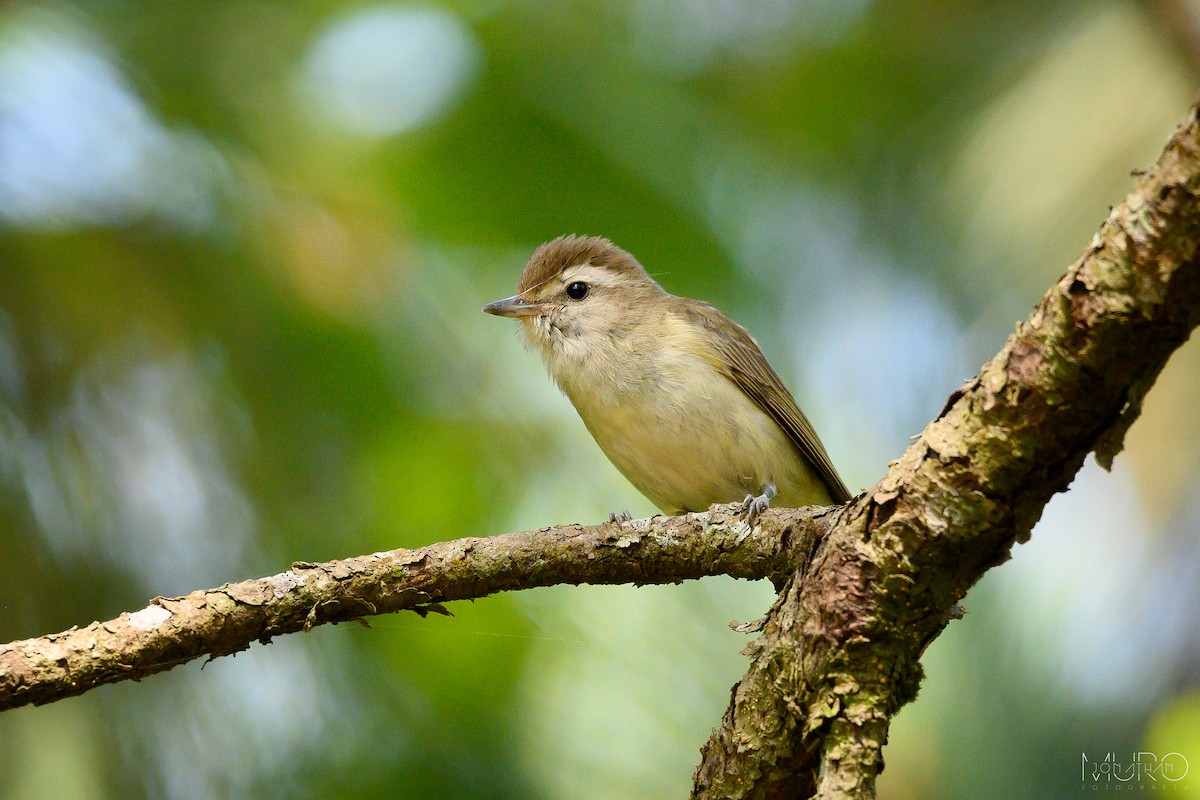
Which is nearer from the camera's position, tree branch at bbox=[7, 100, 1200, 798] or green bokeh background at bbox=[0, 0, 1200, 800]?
tree branch at bbox=[7, 100, 1200, 798]

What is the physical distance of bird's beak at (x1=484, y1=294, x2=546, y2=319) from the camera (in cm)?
461

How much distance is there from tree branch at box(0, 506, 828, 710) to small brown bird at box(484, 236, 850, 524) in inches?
57.0

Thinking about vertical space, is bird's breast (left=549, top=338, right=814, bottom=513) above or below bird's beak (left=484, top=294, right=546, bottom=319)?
below

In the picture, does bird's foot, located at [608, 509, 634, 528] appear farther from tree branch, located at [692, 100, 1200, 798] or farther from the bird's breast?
tree branch, located at [692, 100, 1200, 798]

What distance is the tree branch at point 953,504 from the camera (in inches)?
65.1

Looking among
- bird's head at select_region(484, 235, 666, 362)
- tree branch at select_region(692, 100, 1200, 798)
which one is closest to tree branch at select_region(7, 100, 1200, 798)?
tree branch at select_region(692, 100, 1200, 798)

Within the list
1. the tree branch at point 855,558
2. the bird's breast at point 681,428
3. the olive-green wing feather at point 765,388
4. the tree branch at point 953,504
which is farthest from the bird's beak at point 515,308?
the tree branch at point 953,504

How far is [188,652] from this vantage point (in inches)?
95.6

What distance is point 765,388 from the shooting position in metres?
4.66

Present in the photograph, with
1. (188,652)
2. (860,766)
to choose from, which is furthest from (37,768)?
(860,766)

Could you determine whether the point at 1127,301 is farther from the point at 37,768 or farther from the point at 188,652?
the point at 37,768

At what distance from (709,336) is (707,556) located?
2.06 meters

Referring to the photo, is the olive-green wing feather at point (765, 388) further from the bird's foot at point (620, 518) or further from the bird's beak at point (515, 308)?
the bird's foot at point (620, 518)

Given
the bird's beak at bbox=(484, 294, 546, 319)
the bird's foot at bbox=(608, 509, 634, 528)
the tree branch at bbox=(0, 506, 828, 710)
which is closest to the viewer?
the tree branch at bbox=(0, 506, 828, 710)
